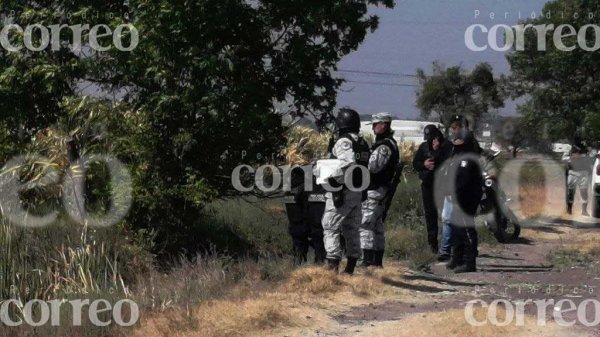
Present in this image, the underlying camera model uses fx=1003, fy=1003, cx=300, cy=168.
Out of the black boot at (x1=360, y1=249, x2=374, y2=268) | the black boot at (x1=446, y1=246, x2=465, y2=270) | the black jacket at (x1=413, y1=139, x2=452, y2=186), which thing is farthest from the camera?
the black jacket at (x1=413, y1=139, x2=452, y2=186)

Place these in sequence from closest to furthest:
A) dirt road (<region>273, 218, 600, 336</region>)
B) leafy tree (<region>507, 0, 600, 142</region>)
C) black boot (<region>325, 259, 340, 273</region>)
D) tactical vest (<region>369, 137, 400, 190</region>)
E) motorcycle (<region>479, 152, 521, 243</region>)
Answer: dirt road (<region>273, 218, 600, 336</region>), black boot (<region>325, 259, 340, 273</region>), tactical vest (<region>369, 137, 400, 190</region>), motorcycle (<region>479, 152, 521, 243</region>), leafy tree (<region>507, 0, 600, 142</region>)

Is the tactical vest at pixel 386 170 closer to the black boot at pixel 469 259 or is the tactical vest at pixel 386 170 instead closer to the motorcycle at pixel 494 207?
the black boot at pixel 469 259

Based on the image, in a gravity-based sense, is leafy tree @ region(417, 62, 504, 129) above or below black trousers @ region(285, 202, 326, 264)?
above

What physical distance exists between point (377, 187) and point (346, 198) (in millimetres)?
1071

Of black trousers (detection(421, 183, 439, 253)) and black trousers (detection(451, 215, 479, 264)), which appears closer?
black trousers (detection(451, 215, 479, 264))

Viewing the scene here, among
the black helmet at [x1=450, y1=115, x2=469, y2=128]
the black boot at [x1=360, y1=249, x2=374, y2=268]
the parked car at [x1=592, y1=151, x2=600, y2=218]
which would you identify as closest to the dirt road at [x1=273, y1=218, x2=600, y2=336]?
the black boot at [x1=360, y1=249, x2=374, y2=268]

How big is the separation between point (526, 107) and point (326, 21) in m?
29.5

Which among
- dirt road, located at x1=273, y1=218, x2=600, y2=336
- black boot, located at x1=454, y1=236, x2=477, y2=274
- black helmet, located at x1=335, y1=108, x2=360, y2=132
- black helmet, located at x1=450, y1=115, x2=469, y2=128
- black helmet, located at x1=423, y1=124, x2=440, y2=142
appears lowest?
dirt road, located at x1=273, y1=218, x2=600, y2=336

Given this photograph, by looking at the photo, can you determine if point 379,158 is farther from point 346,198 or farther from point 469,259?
point 469,259

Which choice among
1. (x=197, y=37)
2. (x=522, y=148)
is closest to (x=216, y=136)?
(x=197, y=37)

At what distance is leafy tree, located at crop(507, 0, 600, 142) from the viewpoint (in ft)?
105

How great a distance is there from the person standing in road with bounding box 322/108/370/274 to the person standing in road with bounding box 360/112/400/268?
0.68 metres

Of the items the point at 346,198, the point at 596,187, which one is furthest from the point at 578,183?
the point at 346,198

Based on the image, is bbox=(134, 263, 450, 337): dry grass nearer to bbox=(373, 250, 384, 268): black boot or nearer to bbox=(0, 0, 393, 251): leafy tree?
bbox=(373, 250, 384, 268): black boot
